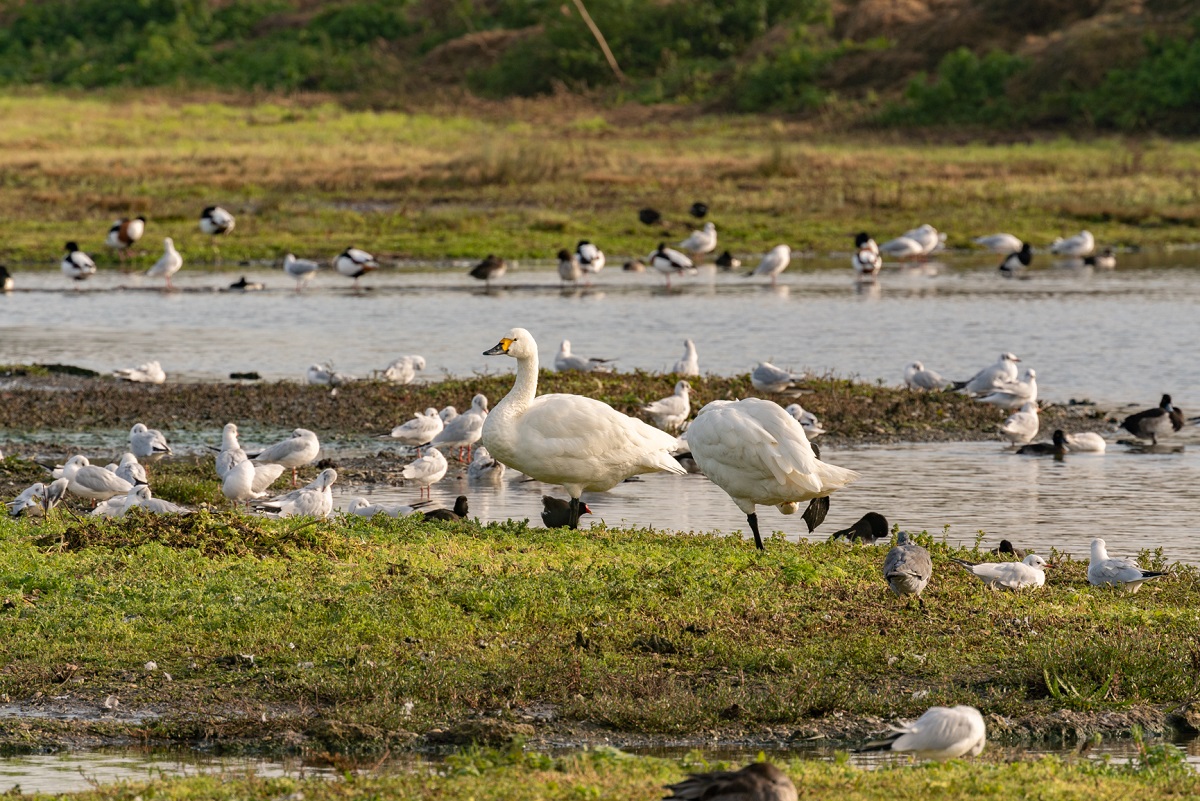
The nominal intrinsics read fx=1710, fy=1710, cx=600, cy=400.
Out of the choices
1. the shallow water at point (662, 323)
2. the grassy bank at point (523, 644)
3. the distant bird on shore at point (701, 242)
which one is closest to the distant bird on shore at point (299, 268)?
the shallow water at point (662, 323)

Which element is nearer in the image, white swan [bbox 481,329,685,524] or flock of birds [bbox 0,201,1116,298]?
white swan [bbox 481,329,685,524]

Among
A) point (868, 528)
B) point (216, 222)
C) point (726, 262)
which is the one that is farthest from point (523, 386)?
Result: point (216, 222)

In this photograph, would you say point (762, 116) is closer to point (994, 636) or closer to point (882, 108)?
point (882, 108)

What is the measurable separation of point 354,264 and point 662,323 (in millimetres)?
6742

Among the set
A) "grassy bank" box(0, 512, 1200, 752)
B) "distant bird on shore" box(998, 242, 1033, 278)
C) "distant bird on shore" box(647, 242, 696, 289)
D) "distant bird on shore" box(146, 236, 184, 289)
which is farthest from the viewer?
"distant bird on shore" box(998, 242, 1033, 278)

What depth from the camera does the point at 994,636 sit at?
8633 mm

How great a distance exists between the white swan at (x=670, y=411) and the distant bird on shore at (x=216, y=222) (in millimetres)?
19081

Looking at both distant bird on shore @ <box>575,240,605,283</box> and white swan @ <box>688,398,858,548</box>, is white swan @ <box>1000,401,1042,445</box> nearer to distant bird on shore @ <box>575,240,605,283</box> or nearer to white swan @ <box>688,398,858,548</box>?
white swan @ <box>688,398,858,548</box>

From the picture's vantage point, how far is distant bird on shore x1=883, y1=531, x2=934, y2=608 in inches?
355

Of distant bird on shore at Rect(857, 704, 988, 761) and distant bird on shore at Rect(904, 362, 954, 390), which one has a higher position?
distant bird on shore at Rect(857, 704, 988, 761)

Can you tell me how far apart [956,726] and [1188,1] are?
5972 cm

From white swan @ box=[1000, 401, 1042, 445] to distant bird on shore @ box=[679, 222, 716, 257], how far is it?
17067 mm

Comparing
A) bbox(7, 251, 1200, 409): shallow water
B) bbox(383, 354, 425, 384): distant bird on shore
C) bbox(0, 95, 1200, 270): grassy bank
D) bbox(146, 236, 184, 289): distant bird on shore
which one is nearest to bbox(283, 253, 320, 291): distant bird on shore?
bbox(7, 251, 1200, 409): shallow water

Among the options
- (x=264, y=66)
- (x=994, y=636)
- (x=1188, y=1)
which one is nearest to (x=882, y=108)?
(x=1188, y=1)
